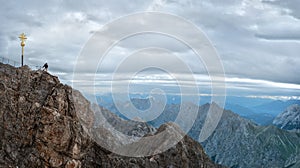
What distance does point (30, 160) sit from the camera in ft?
288

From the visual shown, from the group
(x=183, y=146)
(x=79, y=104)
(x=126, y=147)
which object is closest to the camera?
(x=79, y=104)

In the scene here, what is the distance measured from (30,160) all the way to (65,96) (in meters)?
20.7

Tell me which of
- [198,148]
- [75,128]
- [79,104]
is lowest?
[198,148]

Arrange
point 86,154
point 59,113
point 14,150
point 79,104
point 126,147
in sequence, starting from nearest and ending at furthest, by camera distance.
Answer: point 14,150, point 59,113, point 86,154, point 79,104, point 126,147

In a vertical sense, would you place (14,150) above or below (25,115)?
below

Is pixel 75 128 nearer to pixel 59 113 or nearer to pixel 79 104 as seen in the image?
pixel 59 113

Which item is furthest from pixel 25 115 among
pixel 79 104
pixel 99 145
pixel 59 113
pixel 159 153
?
pixel 159 153

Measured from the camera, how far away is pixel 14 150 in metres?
86.6

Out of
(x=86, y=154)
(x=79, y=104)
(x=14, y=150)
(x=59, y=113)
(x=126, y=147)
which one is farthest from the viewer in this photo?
(x=126, y=147)

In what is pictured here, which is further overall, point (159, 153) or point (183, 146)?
point (183, 146)

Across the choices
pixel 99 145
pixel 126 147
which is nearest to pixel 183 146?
pixel 126 147

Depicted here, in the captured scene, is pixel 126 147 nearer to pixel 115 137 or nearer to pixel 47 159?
pixel 115 137

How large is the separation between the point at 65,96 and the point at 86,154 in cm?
1981

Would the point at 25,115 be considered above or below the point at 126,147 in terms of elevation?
above
